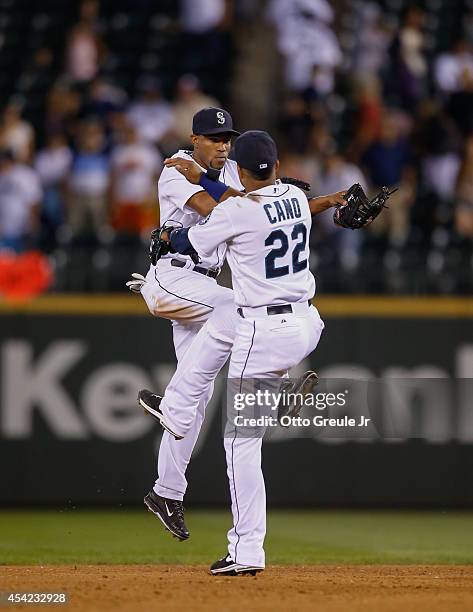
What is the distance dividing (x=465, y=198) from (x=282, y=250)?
19.1 feet

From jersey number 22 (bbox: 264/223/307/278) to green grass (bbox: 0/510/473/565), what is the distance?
250 centimetres

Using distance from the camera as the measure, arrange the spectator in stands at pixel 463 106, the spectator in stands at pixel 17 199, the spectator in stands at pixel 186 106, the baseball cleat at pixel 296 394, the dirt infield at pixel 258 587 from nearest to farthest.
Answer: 1. the dirt infield at pixel 258 587
2. the baseball cleat at pixel 296 394
3. the spectator in stands at pixel 17 199
4. the spectator in stands at pixel 186 106
5. the spectator in stands at pixel 463 106

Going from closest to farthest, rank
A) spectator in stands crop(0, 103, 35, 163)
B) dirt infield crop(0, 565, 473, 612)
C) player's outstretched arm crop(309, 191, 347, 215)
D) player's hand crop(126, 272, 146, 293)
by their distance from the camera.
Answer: dirt infield crop(0, 565, 473, 612) < player's outstretched arm crop(309, 191, 347, 215) < player's hand crop(126, 272, 146, 293) < spectator in stands crop(0, 103, 35, 163)

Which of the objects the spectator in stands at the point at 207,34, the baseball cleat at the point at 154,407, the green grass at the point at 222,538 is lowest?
the green grass at the point at 222,538

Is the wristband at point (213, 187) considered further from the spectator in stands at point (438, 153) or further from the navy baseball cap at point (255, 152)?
the spectator in stands at point (438, 153)

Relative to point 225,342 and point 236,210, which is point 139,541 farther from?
point 236,210

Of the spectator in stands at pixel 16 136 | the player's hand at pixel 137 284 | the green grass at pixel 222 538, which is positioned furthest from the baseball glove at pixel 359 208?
the spectator in stands at pixel 16 136

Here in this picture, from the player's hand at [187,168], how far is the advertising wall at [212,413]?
4774 mm

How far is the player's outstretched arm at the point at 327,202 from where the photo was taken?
8492 millimetres

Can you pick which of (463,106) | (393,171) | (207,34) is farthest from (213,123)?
(207,34)

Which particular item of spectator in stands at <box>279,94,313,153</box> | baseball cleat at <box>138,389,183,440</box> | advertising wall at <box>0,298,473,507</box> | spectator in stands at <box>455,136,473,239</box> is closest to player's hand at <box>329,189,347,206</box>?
baseball cleat at <box>138,389,183,440</box>

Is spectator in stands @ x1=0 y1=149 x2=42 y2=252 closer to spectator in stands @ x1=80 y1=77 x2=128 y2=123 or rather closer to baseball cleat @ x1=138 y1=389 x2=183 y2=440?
spectator in stands @ x1=80 y1=77 x2=128 y2=123

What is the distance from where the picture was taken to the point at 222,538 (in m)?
11.3

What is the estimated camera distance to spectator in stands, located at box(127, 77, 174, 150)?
14.4 metres
